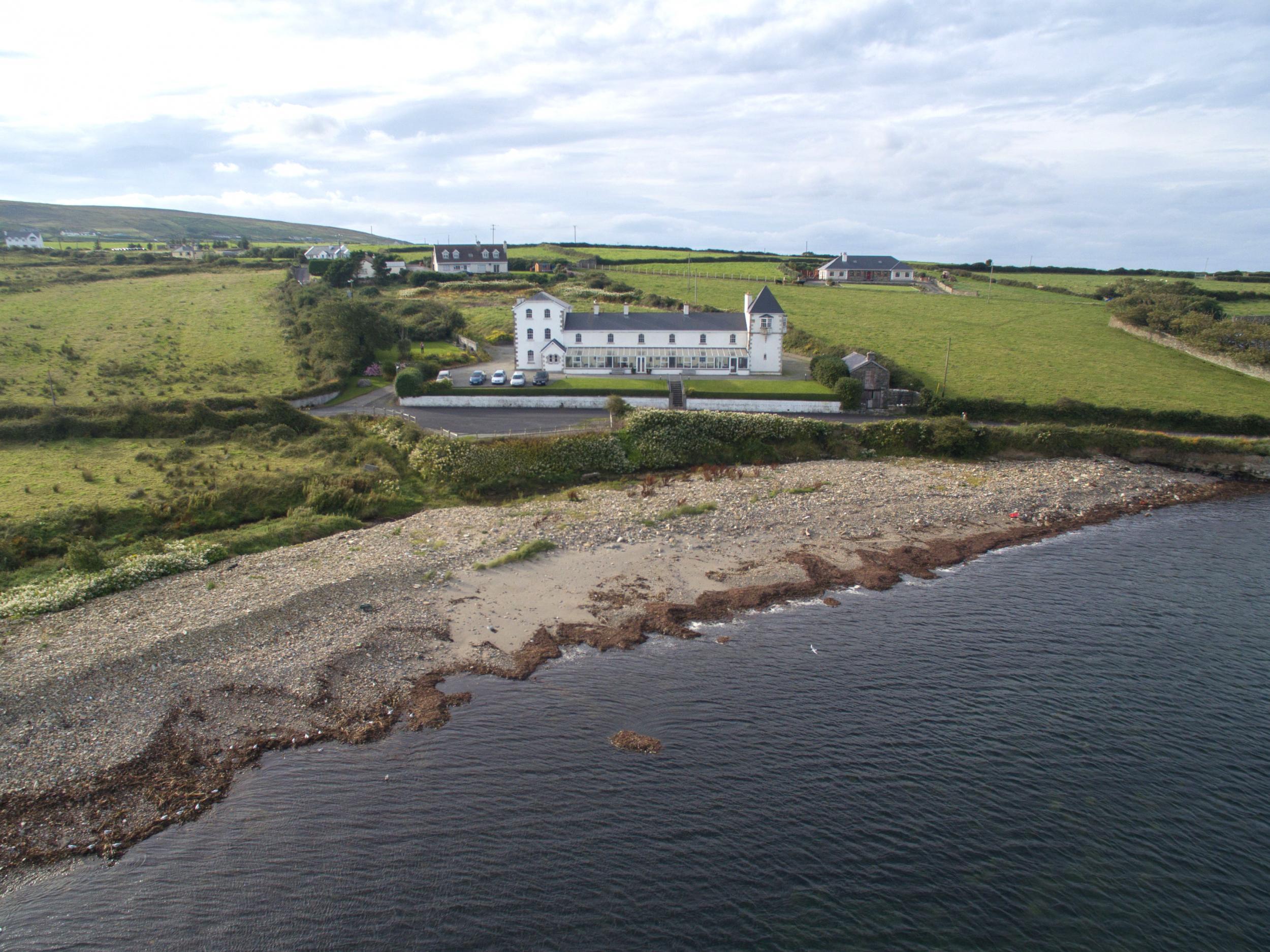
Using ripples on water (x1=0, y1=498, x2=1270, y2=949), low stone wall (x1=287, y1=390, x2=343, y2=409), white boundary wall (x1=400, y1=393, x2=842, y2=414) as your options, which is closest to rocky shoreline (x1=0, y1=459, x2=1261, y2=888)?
ripples on water (x1=0, y1=498, x2=1270, y2=949)

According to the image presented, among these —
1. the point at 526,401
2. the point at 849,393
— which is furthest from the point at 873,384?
the point at 526,401

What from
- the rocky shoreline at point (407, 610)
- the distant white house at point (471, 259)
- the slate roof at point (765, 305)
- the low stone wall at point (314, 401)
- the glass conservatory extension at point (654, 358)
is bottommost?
the rocky shoreline at point (407, 610)

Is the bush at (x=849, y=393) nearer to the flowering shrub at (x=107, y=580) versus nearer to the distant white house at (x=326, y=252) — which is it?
the flowering shrub at (x=107, y=580)

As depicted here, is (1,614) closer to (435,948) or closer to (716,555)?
(435,948)

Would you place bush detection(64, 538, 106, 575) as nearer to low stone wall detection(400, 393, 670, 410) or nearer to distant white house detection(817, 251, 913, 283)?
low stone wall detection(400, 393, 670, 410)

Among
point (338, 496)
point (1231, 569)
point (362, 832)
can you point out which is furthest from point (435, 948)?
point (1231, 569)

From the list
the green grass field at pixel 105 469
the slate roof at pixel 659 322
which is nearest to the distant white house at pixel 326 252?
the slate roof at pixel 659 322
